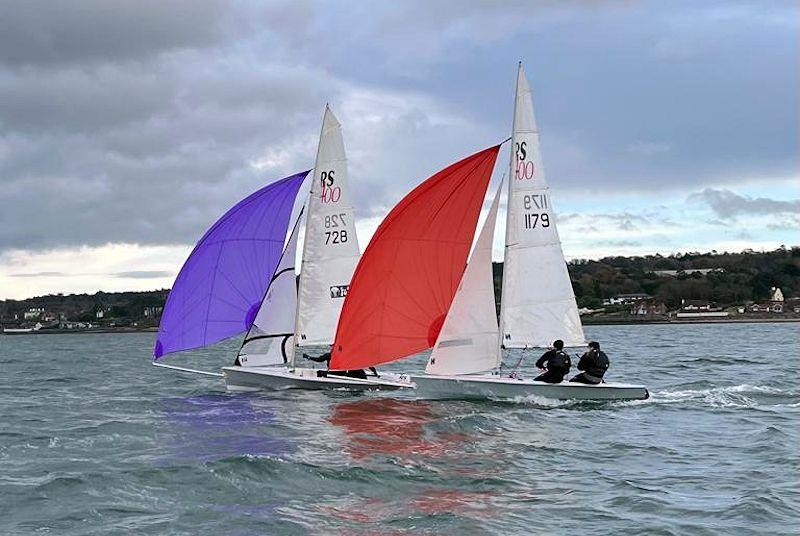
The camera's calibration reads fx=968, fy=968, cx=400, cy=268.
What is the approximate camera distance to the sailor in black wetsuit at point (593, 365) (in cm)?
1959

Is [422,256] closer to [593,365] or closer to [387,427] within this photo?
[593,365]

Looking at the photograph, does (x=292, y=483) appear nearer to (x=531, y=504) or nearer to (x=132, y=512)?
(x=132, y=512)

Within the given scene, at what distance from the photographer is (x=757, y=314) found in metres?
117

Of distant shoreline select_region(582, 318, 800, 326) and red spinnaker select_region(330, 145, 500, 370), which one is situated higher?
red spinnaker select_region(330, 145, 500, 370)

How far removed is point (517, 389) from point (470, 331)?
1627mm

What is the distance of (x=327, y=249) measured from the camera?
2408 centimetres

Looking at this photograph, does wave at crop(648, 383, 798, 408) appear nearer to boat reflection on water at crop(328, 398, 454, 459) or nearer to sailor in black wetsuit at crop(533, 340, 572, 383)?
sailor in black wetsuit at crop(533, 340, 572, 383)

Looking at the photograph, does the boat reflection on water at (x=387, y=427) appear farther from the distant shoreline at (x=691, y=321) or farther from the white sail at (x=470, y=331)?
the distant shoreline at (x=691, y=321)

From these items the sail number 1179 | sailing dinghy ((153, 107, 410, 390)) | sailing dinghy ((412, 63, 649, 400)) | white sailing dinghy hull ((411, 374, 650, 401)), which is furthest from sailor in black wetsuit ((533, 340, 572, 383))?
sailing dinghy ((153, 107, 410, 390))

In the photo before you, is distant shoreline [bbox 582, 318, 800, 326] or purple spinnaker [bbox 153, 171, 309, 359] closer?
purple spinnaker [bbox 153, 171, 309, 359]

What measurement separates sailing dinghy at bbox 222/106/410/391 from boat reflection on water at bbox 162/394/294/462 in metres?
1.63

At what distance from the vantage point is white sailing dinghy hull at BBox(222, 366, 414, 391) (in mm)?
22703

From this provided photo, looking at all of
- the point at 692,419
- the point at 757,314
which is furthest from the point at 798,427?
the point at 757,314

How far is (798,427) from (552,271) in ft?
18.5
